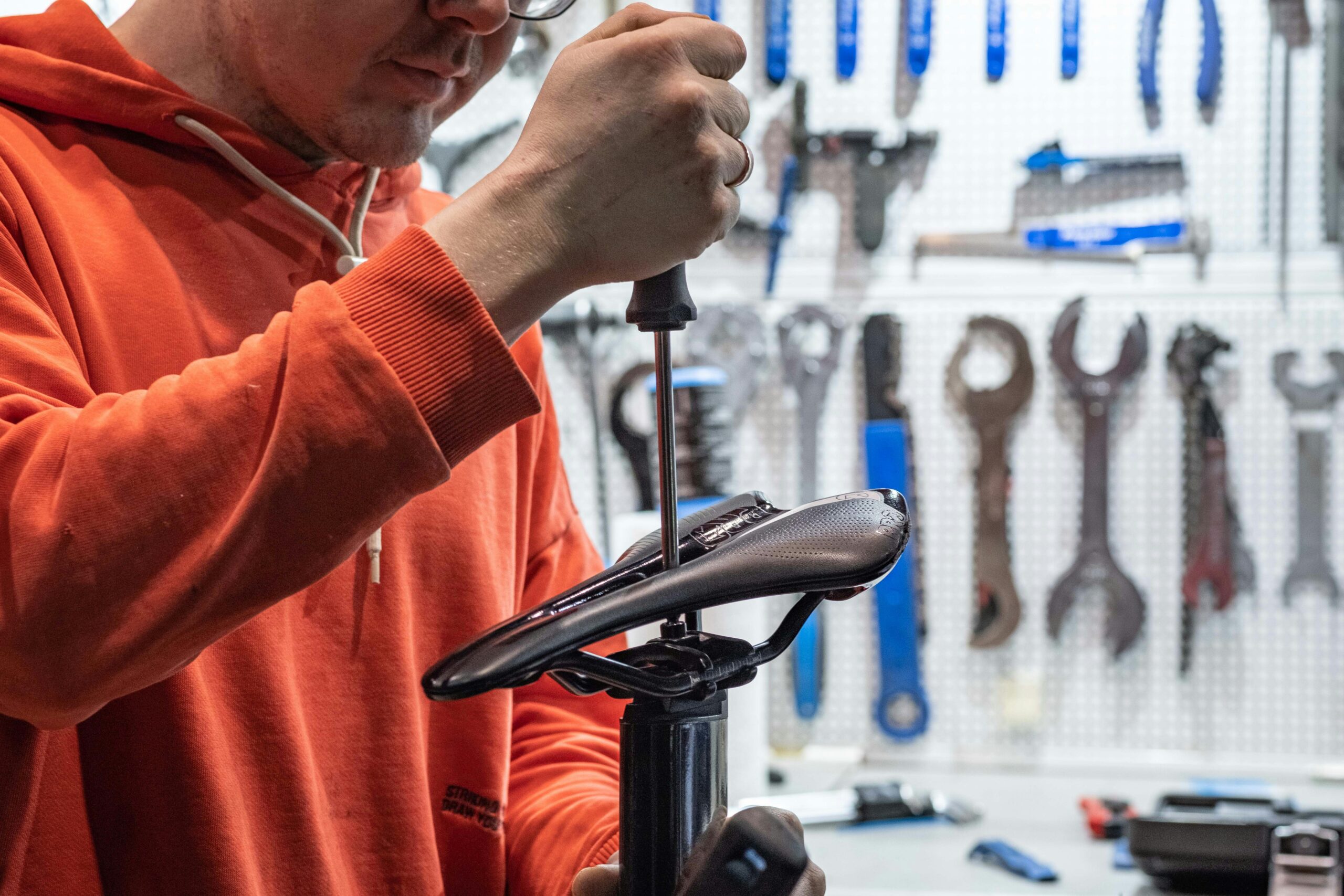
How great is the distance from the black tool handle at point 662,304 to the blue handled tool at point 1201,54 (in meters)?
1.63

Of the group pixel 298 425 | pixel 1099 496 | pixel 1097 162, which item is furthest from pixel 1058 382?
pixel 298 425

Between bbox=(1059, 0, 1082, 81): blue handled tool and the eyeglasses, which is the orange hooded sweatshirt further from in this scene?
bbox=(1059, 0, 1082, 81): blue handled tool

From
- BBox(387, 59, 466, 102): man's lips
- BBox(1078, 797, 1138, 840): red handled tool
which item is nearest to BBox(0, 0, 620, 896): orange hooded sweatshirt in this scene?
BBox(387, 59, 466, 102): man's lips

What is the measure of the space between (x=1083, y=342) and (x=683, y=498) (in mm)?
748

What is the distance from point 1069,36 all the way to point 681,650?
1.71 m

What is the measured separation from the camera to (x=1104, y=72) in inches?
77.8

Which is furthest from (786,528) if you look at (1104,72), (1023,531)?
(1104,72)

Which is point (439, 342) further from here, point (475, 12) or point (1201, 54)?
point (1201, 54)

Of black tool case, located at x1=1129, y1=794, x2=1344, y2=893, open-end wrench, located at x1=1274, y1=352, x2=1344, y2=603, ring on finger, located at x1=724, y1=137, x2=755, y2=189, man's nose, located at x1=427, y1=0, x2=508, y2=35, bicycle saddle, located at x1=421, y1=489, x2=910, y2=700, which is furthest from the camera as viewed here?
open-end wrench, located at x1=1274, y1=352, x2=1344, y2=603

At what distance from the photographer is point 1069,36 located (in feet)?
6.42

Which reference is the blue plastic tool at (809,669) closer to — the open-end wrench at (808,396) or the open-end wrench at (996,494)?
the open-end wrench at (808,396)

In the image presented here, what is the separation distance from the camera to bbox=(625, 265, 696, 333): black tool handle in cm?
56

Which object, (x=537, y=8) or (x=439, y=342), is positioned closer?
(x=439, y=342)

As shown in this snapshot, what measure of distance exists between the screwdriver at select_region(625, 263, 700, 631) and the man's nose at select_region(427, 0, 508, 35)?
0.30 metres
